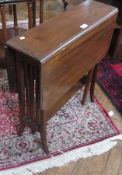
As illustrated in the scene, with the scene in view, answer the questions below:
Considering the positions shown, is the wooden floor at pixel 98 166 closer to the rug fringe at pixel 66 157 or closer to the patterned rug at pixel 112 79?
the rug fringe at pixel 66 157

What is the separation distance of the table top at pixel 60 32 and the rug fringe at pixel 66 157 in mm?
758

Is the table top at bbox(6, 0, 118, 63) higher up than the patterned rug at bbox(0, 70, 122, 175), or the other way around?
the table top at bbox(6, 0, 118, 63)

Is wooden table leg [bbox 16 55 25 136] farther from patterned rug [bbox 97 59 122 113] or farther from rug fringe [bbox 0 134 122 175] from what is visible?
patterned rug [bbox 97 59 122 113]

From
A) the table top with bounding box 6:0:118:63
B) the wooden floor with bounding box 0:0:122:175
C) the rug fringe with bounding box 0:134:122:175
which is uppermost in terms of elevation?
the table top with bounding box 6:0:118:63

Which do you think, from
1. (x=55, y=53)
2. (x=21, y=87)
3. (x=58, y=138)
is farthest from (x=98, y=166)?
(x=55, y=53)

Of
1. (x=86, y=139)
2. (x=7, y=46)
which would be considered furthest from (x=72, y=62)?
(x=86, y=139)

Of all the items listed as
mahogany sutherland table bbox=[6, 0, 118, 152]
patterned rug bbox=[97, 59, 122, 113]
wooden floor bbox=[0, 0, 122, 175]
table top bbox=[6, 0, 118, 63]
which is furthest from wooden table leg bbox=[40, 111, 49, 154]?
patterned rug bbox=[97, 59, 122, 113]

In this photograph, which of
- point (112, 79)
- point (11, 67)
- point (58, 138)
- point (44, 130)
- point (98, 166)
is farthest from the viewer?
point (112, 79)

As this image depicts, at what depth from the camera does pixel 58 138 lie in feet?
5.24

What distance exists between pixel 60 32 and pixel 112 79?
1.09 m

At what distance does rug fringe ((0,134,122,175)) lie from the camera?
1400mm

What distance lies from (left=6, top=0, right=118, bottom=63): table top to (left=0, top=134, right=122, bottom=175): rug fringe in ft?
2.49

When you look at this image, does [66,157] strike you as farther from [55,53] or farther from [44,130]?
[55,53]

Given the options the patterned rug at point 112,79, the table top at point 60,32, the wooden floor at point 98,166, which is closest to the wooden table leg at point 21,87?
the table top at point 60,32
